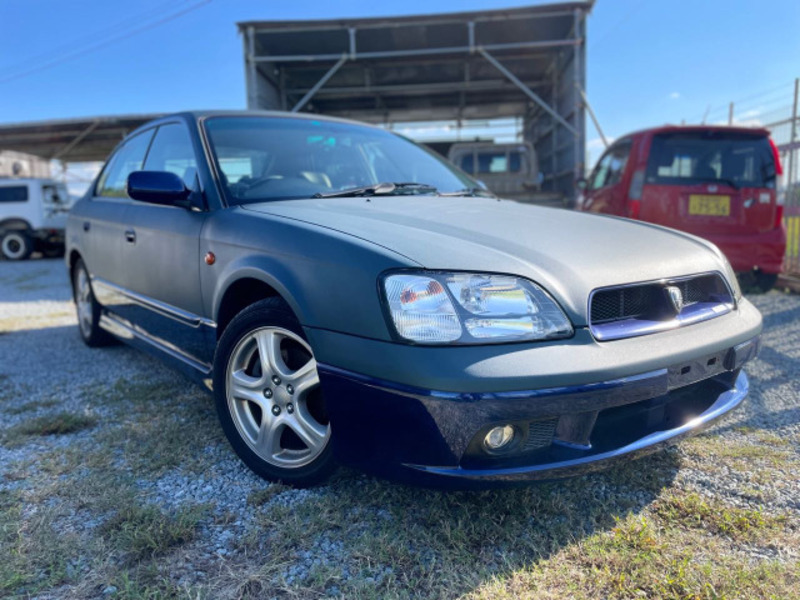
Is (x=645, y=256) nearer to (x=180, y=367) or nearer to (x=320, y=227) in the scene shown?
(x=320, y=227)

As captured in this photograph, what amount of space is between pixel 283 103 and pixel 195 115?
37.4ft

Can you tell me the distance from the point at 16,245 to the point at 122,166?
12.5 metres

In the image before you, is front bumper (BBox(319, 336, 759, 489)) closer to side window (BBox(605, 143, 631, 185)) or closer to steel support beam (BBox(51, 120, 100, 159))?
side window (BBox(605, 143, 631, 185))

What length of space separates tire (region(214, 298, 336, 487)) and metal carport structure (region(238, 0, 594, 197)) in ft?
31.6

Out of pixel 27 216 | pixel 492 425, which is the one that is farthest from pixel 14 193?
pixel 492 425

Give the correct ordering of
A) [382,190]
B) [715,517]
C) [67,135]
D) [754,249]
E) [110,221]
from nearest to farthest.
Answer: [715,517], [382,190], [110,221], [754,249], [67,135]

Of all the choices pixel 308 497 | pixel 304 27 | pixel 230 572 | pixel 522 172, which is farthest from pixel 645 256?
pixel 304 27

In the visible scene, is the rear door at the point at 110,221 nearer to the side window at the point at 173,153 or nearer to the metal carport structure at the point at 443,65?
the side window at the point at 173,153

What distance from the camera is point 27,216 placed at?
1347 centimetres

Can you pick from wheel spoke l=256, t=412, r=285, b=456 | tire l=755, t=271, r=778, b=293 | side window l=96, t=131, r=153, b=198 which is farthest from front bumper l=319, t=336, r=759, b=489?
tire l=755, t=271, r=778, b=293

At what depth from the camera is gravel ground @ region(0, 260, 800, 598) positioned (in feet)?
5.01

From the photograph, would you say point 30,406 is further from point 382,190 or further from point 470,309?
point 470,309

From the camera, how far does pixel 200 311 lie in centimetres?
240

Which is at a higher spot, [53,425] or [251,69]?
[251,69]
